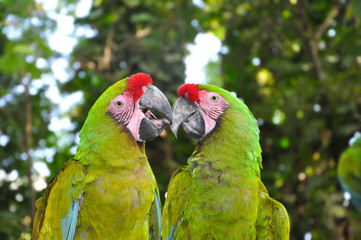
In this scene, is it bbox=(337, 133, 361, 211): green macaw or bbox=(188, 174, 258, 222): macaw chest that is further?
bbox=(337, 133, 361, 211): green macaw

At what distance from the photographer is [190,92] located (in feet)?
4.75

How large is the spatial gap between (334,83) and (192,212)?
2.45 metres

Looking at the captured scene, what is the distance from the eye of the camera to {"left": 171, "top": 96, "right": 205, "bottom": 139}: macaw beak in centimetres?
143

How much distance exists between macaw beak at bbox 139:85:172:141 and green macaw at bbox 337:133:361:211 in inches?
87.5

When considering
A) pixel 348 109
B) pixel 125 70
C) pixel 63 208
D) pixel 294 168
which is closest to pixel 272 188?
pixel 294 168

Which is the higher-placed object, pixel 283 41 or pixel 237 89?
pixel 283 41

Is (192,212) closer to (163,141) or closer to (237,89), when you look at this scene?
(163,141)

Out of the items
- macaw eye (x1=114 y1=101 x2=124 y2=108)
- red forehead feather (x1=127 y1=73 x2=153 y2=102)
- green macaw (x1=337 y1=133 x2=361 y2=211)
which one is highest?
red forehead feather (x1=127 y1=73 x2=153 y2=102)

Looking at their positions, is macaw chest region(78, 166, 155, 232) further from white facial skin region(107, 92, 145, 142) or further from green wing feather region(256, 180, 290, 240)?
green wing feather region(256, 180, 290, 240)

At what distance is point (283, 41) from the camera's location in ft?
13.0

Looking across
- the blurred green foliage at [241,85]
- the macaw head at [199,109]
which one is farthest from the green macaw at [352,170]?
the macaw head at [199,109]

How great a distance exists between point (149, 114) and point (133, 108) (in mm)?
70

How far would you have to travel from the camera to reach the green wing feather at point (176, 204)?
1455 millimetres

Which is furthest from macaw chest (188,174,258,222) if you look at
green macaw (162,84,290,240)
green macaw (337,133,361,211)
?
green macaw (337,133,361,211)
